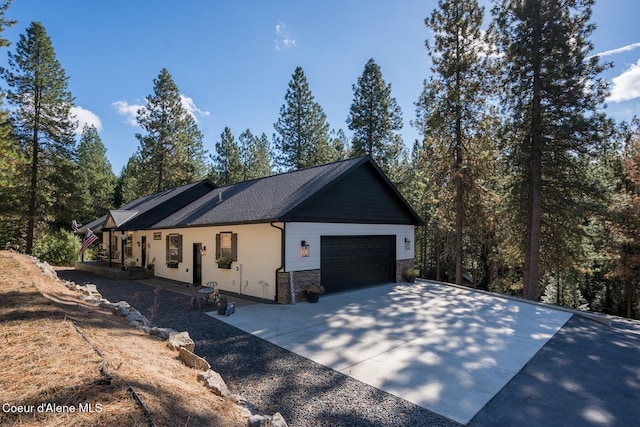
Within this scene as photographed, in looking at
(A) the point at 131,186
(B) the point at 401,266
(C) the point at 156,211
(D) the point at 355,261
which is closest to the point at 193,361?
(D) the point at 355,261

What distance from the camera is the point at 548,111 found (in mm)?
12391

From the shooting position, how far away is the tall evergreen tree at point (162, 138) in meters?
27.3

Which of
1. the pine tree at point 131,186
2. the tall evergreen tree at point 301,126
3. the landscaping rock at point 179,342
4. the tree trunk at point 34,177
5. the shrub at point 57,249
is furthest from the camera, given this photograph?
the pine tree at point 131,186

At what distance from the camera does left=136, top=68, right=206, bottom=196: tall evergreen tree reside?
2731 cm

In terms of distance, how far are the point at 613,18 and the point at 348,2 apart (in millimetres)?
10163

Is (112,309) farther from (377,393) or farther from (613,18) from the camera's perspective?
(613,18)

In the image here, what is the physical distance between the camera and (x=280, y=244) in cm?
959

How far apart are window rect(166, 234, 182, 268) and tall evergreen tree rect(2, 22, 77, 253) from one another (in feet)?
31.6

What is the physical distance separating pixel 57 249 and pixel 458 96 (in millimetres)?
27541

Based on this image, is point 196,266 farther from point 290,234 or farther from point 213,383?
point 213,383

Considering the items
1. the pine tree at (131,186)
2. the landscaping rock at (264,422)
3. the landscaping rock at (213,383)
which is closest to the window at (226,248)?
the landscaping rock at (213,383)

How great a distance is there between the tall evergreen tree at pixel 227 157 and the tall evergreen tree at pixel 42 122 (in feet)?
44.7

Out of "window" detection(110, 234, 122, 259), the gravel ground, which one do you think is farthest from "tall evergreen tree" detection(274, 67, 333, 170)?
the gravel ground

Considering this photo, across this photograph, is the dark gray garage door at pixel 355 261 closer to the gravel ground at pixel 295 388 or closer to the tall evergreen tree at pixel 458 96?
the gravel ground at pixel 295 388
